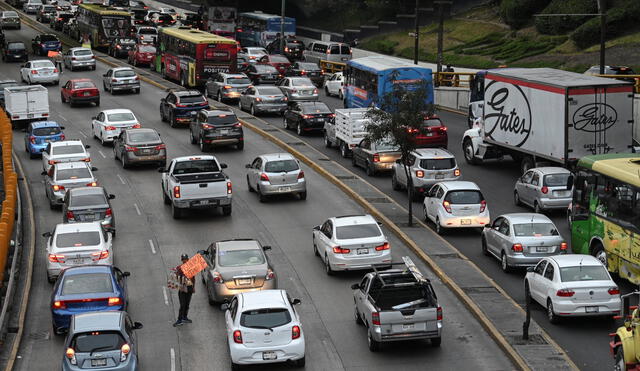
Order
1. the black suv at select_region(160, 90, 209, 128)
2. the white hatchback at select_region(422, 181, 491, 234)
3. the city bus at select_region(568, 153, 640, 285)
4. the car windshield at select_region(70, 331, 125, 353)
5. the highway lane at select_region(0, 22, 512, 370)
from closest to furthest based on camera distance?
1. the car windshield at select_region(70, 331, 125, 353)
2. the highway lane at select_region(0, 22, 512, 370)
3. the city bus at select_region(568, 153, 640, 285)
4. the white hatchback at select_region(422, 181, 491, 234)
5. the black suv at select_region(160, 90, 209, 128)

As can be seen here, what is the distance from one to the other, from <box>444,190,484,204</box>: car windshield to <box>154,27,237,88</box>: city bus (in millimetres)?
32158

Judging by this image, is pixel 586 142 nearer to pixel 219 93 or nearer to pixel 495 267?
pixel 495 267

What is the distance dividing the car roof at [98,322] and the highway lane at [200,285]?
2.06 meters

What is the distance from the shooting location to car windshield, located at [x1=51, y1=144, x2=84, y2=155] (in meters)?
40.9

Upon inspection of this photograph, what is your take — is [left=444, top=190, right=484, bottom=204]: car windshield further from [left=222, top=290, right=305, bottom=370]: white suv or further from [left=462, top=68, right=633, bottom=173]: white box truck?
[left=222, top=290, right=305, bottom=370]: white suv

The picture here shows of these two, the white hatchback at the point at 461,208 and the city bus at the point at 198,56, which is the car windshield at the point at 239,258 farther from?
the city bus at the point at 198,56

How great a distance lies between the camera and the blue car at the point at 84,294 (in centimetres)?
2334

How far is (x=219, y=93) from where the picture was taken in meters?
60.0

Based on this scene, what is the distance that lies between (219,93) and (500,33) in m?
25.7

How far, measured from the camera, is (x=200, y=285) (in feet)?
91.8

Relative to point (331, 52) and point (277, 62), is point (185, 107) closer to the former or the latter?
point (277, 62)

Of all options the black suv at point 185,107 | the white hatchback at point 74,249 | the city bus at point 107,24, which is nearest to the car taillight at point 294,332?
the white hatchback at point 74,249

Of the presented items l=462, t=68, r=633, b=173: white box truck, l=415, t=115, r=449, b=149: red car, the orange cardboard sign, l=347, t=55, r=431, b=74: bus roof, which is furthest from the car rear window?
the orange cardboard sign

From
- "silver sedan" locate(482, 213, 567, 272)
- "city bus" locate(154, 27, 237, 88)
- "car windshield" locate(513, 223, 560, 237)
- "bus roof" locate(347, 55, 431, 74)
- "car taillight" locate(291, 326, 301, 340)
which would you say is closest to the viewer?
"car taillight" locate(291, 326, 301, 340)
